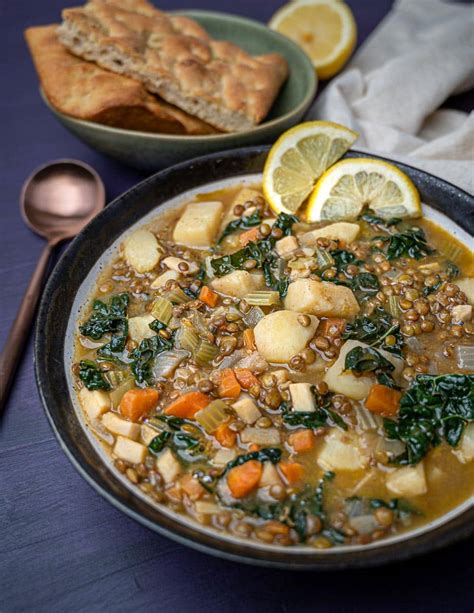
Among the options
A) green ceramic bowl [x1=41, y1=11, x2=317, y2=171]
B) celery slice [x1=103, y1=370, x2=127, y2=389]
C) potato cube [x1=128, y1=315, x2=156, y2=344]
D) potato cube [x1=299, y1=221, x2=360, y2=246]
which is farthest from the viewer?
green ceramic bowl [x1=41, y1=11, x2=317, y2=171]

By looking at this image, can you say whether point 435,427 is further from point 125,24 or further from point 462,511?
point 125,24

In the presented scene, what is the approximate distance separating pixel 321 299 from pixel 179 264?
41.9 inches

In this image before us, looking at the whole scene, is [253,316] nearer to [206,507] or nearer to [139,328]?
[139,328]

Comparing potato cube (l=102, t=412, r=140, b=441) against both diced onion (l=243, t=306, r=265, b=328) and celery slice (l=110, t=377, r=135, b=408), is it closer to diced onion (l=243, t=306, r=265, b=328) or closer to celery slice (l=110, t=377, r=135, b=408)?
celery slice (l=110, t=377, r=135, b=408)

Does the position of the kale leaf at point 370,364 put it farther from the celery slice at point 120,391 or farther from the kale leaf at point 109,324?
the kale leaf at point 109,324

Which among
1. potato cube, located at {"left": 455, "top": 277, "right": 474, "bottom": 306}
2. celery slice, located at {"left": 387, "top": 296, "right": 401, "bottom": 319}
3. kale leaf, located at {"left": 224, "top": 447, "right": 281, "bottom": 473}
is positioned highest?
potato cube, located at {"left": 455, "top": 277, "right": 474, "bottom": 306}

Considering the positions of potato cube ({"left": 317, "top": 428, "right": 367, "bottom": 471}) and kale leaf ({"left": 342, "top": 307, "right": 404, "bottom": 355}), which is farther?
kale leaf ({"left": 342, "top": 307, "right": 404, "bottom": 355})

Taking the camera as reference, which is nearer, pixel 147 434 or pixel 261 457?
pixel 261 457

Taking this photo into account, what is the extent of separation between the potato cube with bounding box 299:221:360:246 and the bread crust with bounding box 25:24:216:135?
1427 millimetres

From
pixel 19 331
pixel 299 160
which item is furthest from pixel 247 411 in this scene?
pixel 299 160

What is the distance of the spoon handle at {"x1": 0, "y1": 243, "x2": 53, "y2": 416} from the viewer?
432 centimetres

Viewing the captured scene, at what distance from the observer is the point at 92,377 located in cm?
386

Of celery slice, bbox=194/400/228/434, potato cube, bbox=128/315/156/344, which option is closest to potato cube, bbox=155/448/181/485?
celery slice, bbox=194/400/228/434

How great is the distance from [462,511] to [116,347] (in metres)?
2.20
